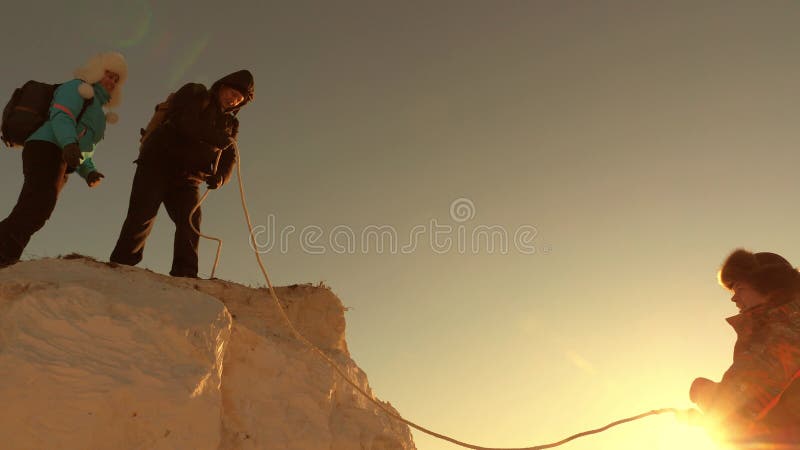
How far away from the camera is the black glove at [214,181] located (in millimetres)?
5516

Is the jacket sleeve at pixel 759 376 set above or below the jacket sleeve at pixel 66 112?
below

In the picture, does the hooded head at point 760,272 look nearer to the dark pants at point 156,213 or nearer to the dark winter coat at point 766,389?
the dark winter coat at point 766,389

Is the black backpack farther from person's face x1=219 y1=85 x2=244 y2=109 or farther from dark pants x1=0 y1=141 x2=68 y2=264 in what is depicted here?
person's face x1=219 y1=85 x2=244 y2=109

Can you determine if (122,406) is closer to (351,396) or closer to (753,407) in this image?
(351,396)

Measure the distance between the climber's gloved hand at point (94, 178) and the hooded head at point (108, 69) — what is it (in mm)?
699

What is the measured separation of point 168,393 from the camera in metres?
3.23

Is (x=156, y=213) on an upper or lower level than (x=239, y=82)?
lower

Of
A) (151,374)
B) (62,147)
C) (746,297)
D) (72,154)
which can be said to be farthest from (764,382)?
(62,147)

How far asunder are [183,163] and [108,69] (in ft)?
3.37

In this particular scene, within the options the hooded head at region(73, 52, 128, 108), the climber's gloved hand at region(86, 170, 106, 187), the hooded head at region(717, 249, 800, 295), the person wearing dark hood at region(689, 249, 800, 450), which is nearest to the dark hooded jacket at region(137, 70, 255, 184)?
the climber's gloved hand at region(86, 170, 106, 187)

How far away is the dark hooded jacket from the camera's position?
5094mm

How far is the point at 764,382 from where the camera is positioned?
2451 millimetres

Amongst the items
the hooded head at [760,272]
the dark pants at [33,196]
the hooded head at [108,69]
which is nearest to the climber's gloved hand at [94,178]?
the dark pants at [33,196]

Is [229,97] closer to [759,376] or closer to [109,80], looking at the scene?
[109,80]
